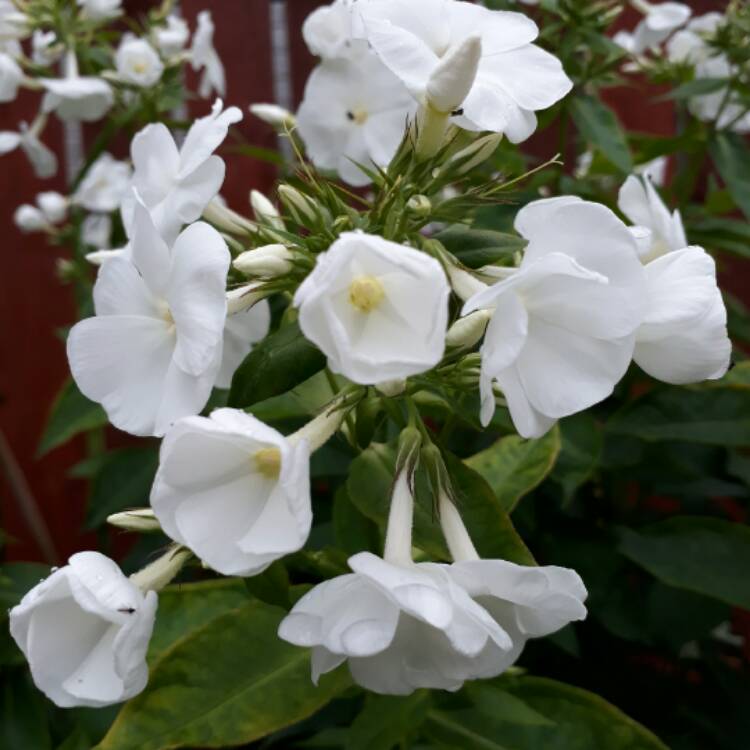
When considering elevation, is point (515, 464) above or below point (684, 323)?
below

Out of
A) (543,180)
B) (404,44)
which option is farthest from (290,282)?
(543,180)

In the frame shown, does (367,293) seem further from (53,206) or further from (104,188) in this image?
(53,206)

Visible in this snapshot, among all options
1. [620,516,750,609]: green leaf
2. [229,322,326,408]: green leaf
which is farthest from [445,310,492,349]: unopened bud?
[620,516,750,609]: green leaf

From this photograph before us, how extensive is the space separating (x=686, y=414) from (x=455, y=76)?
0.68 m

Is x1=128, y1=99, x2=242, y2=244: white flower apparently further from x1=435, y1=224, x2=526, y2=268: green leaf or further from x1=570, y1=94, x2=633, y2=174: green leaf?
x1=570, y1=94, x2=633, y2=174: green leaf

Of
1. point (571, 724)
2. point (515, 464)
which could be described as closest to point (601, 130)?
point (515, 464)

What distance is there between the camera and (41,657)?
701 mm

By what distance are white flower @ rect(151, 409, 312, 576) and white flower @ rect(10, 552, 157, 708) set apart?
0.08 meters

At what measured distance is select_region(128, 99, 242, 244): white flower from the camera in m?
0.75

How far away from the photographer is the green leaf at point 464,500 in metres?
0.83

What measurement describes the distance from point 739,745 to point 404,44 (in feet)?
3.32

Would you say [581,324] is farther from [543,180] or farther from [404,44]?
[543,180]

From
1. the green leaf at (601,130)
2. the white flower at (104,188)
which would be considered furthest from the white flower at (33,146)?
the green leaf at (601,130)

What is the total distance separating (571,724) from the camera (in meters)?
0.96
